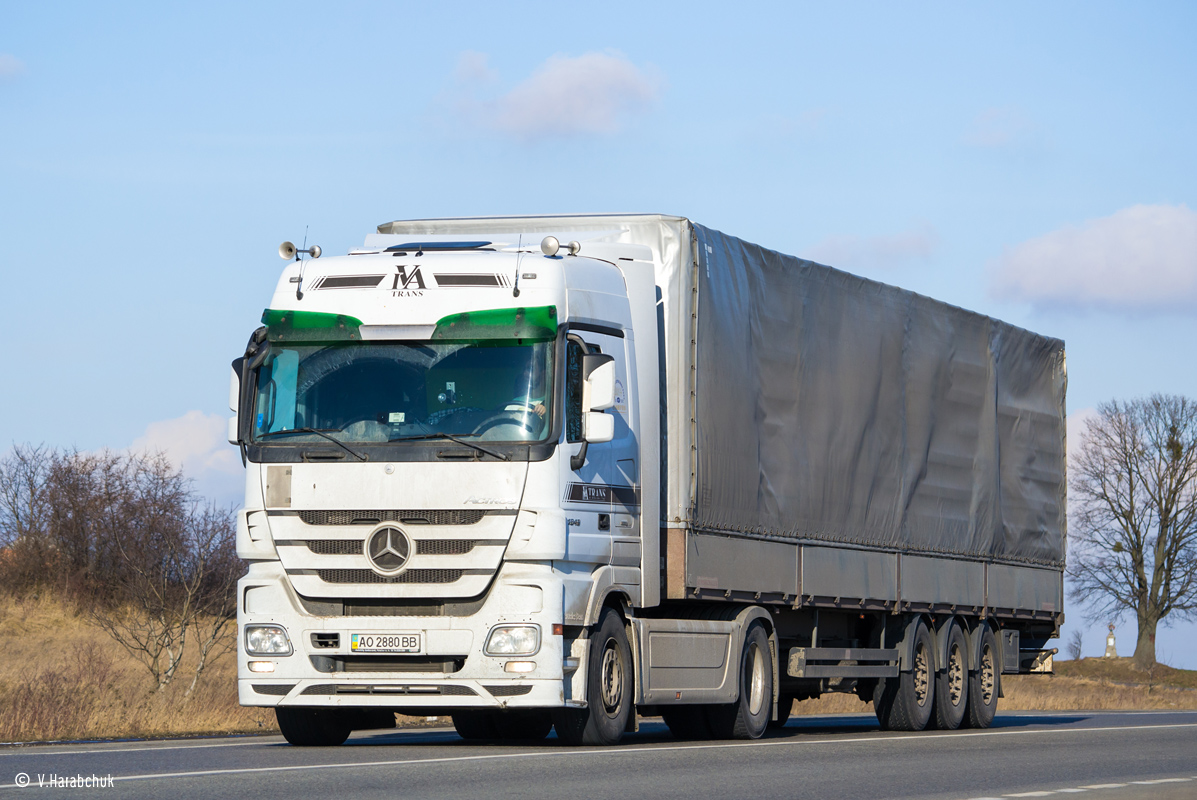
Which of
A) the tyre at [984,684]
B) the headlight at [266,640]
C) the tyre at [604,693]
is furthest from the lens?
the tyre at [984,684]

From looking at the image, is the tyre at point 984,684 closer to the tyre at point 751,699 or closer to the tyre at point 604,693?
the tyre at point 751,699

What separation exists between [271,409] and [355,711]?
101 inches

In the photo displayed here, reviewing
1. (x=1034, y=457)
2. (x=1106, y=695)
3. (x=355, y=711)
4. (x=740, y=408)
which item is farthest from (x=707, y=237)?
(x=1106, y=695)

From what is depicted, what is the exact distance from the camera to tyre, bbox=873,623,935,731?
18.9 meters

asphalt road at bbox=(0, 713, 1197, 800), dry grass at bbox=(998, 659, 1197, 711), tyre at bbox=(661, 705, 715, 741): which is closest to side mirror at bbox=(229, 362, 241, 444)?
asphalt road at bbox=(0, 713, 1197, 800)

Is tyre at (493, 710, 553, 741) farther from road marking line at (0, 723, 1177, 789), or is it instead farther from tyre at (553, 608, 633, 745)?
tyre at (553, 608, 633, 745)

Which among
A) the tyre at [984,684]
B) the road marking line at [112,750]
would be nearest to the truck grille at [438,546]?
the road marking line at [112,750]

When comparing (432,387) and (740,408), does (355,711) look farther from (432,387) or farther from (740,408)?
(740,408)

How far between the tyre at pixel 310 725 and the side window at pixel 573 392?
10.2 ft

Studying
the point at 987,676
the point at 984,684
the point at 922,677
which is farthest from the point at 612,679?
the point at 987,676

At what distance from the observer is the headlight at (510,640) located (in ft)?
41.4

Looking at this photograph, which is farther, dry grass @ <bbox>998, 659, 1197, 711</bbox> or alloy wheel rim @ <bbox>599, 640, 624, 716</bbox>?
dry grass @ <bbox>998, 659, 1197, 711</bbox>

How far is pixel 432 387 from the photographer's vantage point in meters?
12.9

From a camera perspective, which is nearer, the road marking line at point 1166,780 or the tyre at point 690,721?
the road marking line at point 1166,780
